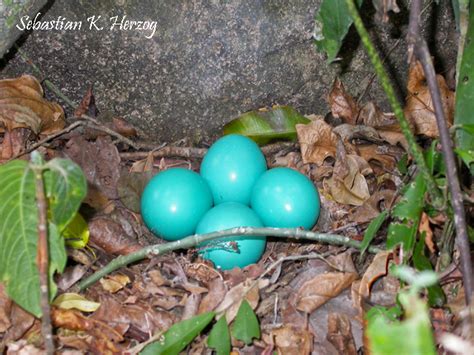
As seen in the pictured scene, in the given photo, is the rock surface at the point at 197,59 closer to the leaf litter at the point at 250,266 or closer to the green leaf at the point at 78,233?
the leaf litter at the point at 250,266

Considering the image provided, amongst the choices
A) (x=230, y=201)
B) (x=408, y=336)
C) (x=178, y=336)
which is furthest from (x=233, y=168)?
(x=408, y=336)

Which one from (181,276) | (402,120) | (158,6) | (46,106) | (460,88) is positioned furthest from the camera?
(46,106)

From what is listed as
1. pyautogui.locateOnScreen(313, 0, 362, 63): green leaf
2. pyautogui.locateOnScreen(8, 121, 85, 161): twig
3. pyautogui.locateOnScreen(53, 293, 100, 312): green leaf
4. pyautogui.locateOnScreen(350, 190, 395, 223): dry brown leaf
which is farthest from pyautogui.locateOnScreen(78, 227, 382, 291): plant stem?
pyautogui.locateOnScreen(8, 121, 85, 161): twig

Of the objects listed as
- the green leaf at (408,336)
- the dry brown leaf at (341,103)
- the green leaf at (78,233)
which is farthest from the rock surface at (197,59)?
the green leaf at (408,336)

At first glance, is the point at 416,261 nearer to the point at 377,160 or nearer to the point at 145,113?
the point at 377,160

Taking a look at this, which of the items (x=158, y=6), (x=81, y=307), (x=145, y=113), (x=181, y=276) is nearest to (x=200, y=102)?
(x=145, y=113)

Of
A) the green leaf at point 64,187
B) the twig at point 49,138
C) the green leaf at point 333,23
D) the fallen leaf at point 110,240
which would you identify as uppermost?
the green leaf at point 333,23

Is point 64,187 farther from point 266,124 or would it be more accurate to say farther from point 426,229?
point 266,124
